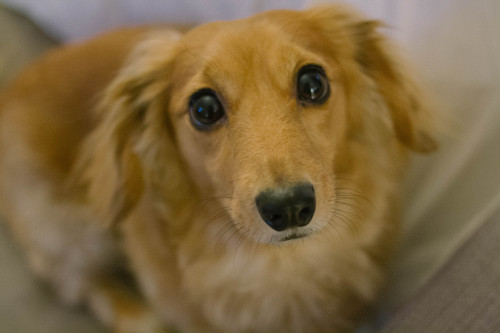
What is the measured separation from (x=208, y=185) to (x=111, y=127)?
29cm

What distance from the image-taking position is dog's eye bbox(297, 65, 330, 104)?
35.5 inches

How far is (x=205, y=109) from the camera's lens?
0.94 metres

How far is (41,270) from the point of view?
1557 mm

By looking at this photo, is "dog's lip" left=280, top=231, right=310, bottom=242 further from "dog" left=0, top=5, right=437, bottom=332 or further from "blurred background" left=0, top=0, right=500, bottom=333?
"blurred background" left=0, top=0, right=500, bottom=333

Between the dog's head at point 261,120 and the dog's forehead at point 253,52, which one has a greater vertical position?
the dog's forehead at point 253,52

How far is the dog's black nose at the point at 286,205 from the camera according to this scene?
75cm

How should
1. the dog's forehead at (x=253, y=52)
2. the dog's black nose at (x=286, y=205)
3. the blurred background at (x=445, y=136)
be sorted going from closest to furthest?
1. the dog's black nose at (x=286, y=205)
2. the dog's forehead at (x=253, y=52)
3. the blurred background at (x=445, y=136)

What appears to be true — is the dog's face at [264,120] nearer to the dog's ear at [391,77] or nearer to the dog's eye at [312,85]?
the dog's eye at [312,85]

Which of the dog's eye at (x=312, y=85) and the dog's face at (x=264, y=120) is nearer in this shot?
the dog's face at (x=264, y=120)

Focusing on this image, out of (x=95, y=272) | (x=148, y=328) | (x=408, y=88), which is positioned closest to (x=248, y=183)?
(x=408, y=88)

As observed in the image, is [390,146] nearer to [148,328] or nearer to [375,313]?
[375,313]

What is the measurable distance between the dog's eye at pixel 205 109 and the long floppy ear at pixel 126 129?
0.56ft

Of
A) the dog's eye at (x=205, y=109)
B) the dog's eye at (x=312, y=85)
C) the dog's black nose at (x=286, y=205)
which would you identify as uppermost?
the dog's eye at (x=312, y=85)

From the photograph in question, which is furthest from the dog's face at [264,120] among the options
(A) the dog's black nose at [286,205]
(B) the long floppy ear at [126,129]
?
(B) the long floppy ear at [126,129]
